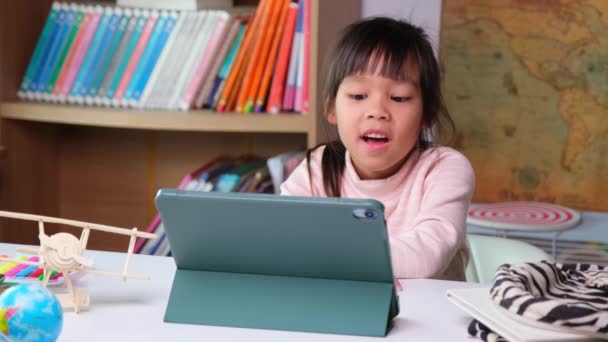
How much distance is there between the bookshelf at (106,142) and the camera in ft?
6.88

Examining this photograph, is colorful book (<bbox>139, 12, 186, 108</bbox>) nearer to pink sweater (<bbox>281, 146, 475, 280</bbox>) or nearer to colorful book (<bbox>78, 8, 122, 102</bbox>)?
colorful book (<bbox>78, 8, 122, 102</bbox>)

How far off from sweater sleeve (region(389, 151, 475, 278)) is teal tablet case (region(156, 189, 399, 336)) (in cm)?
23

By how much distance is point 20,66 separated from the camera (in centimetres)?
239

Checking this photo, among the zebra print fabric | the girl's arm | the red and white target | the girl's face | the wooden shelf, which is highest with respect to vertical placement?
the girl's face

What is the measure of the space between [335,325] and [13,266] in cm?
45

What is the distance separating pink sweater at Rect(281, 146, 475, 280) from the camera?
3.97 feet

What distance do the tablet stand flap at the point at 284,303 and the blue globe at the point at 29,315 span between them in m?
0.16

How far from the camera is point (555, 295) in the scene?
0.97m

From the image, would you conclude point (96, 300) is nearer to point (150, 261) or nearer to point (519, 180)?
point (150, 261)

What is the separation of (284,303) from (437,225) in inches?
16.0

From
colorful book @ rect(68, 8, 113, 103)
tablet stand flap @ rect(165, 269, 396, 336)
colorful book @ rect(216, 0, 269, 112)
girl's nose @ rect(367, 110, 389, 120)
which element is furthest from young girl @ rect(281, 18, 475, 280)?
colorful book @ rect(68, 8, 113, 103)

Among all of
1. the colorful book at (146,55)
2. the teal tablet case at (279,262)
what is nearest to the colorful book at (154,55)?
the colorful book at (146,55)

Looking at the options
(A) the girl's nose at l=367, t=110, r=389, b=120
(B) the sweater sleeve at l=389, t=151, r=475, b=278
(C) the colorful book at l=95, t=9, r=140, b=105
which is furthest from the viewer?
(C) the colorful book at l=95, t=9, r=140, b=105

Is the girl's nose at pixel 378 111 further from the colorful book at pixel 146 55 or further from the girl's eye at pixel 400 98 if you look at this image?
the colorful book at pixel 146 55
